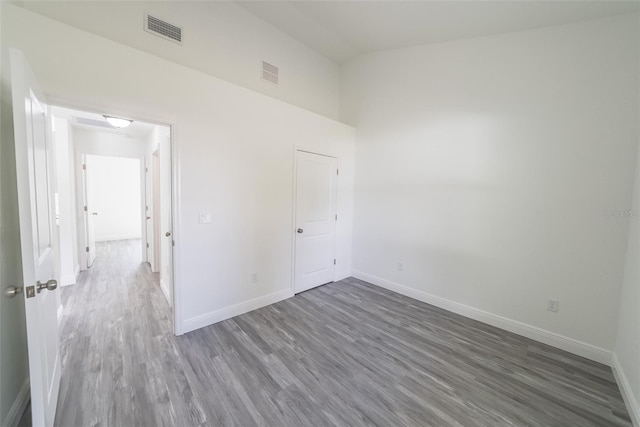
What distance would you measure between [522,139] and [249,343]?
365 cm

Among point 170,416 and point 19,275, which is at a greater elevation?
point 19,275

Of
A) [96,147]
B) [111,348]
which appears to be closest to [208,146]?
[111,348]

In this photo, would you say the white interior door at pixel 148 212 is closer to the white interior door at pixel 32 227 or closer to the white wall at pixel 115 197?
the white wall at pixel 115 197

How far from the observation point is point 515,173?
272cm

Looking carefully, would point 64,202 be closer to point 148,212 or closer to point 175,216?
point 148,212

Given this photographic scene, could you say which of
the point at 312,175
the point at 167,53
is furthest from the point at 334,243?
the point at 167,53

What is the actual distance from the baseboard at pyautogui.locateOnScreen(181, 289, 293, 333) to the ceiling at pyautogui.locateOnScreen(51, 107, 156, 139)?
8.45 feet

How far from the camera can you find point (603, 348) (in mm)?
2322

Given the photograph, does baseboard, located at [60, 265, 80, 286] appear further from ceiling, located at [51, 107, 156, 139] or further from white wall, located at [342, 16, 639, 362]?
white wall, located at [342, 16, 639, 362]

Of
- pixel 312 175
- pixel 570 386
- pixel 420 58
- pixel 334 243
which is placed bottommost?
pixel 570 386

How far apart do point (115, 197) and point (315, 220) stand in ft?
23.6

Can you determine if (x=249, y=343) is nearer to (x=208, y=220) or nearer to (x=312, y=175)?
(x=208, y=220)

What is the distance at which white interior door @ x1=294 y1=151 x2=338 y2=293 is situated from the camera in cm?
360

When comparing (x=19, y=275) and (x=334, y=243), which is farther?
(x=334, y=243)
